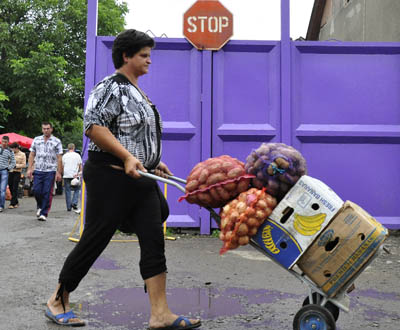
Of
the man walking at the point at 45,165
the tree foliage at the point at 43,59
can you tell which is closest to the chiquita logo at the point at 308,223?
the man walking at the point at 45,165

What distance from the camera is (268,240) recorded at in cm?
281

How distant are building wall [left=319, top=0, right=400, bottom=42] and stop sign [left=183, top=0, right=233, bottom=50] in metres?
3.71

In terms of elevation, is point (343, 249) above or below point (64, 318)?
above

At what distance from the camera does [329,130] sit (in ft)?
22.1

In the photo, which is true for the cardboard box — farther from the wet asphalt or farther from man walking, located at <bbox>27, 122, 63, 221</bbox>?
man walking, located at <bbox>27, 122, 63, 221</bbox>

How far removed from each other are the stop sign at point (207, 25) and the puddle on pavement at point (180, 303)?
372 cm

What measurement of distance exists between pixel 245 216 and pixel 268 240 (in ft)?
0.81

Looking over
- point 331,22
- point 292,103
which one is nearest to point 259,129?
point 292,103

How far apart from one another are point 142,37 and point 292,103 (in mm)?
3940

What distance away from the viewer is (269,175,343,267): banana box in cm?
274

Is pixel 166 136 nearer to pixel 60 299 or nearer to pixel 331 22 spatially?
pixel 60 299

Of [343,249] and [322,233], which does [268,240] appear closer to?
[322,233]

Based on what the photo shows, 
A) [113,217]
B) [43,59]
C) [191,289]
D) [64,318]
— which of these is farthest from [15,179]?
[43,59]

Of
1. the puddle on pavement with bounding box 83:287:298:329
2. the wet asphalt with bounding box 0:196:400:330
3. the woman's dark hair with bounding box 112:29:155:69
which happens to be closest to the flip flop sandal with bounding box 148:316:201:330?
the wet asphalt with bounding box 0:196:400:330
